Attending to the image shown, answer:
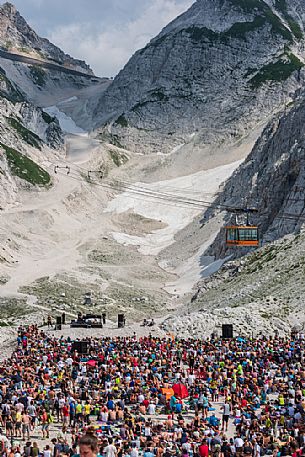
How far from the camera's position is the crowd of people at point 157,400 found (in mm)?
23828

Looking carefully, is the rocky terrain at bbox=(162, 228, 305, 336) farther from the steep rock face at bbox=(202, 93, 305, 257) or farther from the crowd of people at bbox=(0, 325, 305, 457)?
the crowd of people at bbox=(0, 325, 305, 457)

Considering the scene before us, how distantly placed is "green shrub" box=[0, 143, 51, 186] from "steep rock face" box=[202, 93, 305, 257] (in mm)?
43071

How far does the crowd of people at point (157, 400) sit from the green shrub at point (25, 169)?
117 m

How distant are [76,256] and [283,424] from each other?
95.1 meters

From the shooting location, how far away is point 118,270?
4473 inches

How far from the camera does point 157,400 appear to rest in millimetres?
31203

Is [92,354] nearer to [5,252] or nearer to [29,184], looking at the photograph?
[5,252]

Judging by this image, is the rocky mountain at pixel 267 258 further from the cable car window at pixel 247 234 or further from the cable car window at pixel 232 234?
the cable car window at pixel 232 234

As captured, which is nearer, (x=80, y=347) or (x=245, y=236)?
(x=80, y=347)

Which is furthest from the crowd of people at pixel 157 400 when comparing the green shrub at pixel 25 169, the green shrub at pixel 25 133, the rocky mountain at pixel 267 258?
the green shrub at pixel 25 133

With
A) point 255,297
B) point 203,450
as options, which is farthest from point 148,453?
point 255,297

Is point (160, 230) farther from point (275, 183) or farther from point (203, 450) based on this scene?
point (203, 450)

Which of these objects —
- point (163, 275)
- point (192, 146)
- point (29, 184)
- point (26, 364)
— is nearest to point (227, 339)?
point (26, 364)

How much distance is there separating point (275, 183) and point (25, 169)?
2995 inches
